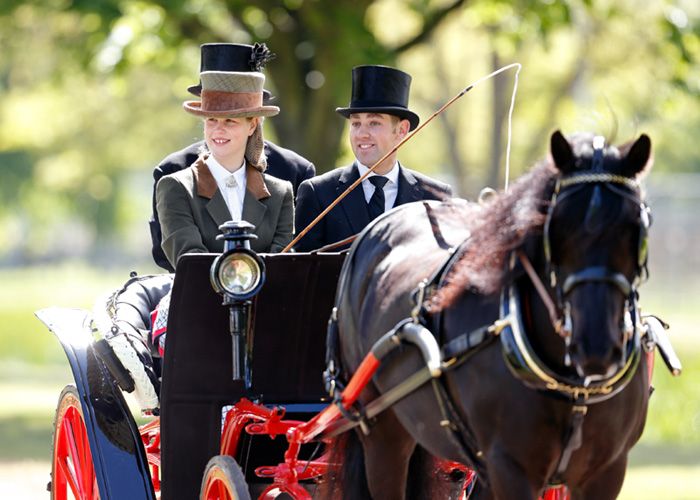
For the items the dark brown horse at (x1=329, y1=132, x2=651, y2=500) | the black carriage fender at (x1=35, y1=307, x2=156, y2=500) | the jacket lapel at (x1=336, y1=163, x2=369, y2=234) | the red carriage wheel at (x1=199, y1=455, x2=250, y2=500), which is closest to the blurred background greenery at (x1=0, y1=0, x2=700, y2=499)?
the dark brown horse at (x1=329, y1=132, x2=651, y2=500)

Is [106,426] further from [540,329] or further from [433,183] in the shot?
[540,329]

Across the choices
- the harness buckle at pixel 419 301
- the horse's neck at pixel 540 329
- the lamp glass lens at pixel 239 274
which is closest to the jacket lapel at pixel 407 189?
the lamp glass lens at pixel 239 274

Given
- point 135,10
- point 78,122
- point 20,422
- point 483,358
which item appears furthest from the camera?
point 78,122

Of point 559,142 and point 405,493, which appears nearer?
point 559,142

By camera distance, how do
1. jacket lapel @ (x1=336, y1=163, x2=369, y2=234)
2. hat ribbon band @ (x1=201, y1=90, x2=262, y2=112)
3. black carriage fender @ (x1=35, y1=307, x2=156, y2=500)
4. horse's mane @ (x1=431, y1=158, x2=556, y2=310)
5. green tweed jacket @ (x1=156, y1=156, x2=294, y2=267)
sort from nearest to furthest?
horse's mane @ (x1=431, y1=158, x2=556, y2=310) < black carriage fender @ (x1=35, y1=307, x2=156, y2=500) < green tweed jacket @ (x1=156, y1=156, x2=294, y2=267) < hat ribbon band @ (x1=201, y1=90, x2=262, y2=112) < jacket lapel @ (x1=336, y1=163, x2=369, y2=234)

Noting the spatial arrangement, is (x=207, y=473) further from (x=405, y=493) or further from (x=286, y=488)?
(x=405, y=493)

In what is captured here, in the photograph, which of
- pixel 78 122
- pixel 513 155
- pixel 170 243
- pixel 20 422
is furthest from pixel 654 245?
pixel 170 243

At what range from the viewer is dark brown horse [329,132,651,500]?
12.7 ft

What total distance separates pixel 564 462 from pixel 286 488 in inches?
63.6

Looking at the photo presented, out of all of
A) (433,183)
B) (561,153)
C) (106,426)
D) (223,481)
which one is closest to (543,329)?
(561,153)

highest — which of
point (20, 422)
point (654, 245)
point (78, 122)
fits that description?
point (78, 122)

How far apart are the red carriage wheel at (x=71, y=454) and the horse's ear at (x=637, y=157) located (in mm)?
2988

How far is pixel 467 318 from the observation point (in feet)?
14.4

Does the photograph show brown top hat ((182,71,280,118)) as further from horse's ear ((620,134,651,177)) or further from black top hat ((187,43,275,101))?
horse's ear ((620,134,651,177))
